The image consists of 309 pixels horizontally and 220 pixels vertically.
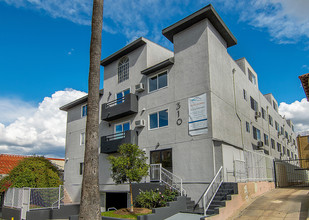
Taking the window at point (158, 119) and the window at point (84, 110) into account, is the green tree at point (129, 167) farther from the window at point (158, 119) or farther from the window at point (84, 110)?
the window at point (84, 110)

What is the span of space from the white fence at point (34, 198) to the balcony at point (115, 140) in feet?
14.2

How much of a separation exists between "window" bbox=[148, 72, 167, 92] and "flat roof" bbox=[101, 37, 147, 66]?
9.79 feet

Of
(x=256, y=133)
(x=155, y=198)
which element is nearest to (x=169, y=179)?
(x=155, y=198)

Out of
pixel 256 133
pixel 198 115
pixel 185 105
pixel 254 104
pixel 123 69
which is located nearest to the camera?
pixel 198 115

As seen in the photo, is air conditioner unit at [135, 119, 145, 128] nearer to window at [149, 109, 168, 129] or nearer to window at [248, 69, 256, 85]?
window at [149, 109, 168, 129]

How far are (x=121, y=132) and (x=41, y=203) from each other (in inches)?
271

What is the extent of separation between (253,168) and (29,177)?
1558 centimetres

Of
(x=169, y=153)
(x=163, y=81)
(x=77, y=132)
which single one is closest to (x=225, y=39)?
(x=163, y=81)

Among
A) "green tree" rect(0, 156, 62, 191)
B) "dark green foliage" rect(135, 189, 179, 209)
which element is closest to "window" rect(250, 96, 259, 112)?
"dark green foliage" rect(135, 189, 179, 209)

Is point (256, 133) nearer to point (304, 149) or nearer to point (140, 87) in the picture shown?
point (140, 87)

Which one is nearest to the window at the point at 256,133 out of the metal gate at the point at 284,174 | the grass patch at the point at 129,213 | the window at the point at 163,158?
the metal gate at the point at 284,174

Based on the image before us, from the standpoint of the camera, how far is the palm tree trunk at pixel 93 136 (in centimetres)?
881

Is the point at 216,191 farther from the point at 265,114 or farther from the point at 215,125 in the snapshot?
the point at 265,114

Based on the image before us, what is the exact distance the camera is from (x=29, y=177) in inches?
773
